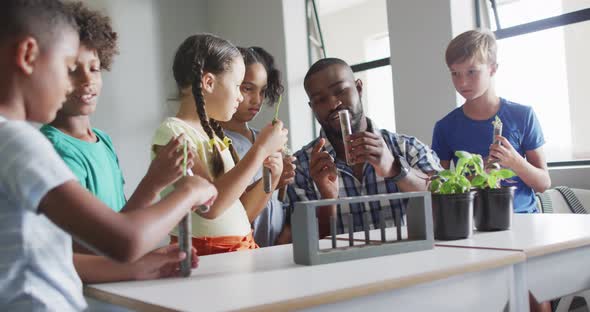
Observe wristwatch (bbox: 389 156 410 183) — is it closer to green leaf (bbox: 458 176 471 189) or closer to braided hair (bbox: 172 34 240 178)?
green leaf (bbox: 458 176 471 189)

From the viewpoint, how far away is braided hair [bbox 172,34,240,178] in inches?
69.7

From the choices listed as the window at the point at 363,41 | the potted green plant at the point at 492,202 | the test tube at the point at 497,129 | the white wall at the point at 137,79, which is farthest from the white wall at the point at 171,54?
the potted green plant at the point at 492,202

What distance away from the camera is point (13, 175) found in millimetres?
847

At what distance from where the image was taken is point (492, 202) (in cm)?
169

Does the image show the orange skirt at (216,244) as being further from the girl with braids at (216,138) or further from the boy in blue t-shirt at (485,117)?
the boy in blue t-shirt at (485,117)

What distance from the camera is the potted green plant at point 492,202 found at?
168cm

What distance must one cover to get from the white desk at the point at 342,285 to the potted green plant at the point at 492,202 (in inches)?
14.2

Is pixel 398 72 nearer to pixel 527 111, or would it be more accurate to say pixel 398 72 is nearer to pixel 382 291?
pixel 527 111

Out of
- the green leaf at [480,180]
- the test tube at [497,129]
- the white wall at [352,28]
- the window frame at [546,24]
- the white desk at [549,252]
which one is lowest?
the white desk at [549,252]

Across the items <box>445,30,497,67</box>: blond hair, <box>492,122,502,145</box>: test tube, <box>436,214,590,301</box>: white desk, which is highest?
<box>445,30,497,67</box>: blond hair

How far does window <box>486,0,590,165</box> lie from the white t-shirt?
3328 mm

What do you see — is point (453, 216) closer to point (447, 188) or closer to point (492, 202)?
point (447, 188)

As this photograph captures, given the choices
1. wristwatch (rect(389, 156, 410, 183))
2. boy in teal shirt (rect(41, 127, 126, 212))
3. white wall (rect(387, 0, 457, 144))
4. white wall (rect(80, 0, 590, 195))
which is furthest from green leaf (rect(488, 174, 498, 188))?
white wall (rect(80, 0, 590, 195))

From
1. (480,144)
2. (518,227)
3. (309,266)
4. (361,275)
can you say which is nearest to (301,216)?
(309,266)
